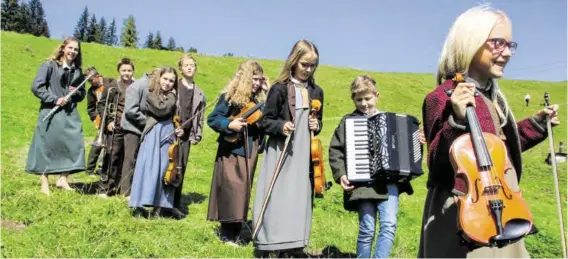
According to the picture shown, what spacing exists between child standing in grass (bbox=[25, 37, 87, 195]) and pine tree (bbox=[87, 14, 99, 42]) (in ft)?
443

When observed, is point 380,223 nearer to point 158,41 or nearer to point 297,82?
point 297,82

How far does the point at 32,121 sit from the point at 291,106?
1467 centimetres

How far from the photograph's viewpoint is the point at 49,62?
8586 millimetres

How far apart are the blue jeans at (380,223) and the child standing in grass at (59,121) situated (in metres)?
5.01

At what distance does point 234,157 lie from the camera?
23.6 ft

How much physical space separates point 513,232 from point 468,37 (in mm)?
1084

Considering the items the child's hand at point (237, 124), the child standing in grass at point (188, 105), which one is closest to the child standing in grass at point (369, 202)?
the child's hand at point (237, 124)

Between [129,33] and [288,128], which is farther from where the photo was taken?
[129,33]

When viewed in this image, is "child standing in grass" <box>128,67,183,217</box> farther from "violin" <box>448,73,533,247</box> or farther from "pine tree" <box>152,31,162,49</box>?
"pine tree" <box>152,31,162,49</box>

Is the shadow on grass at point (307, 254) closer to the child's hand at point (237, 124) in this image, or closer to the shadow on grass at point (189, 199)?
the child's hand at point (237, 124)

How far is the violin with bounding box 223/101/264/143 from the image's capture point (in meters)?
7.00

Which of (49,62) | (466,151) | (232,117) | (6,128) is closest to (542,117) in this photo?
(466,151)

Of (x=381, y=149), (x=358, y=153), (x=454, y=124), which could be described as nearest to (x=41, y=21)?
(x=358, y=153)

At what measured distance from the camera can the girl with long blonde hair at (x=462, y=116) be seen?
295 centimetres
